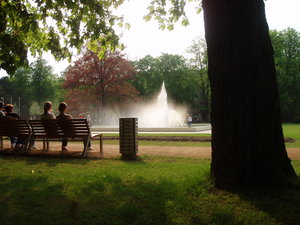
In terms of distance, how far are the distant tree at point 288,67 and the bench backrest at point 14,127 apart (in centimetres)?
5602

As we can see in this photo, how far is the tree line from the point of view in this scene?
137 ft

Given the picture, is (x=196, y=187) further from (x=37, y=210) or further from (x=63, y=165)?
(x=63, y=165)

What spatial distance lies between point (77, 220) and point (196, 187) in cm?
170

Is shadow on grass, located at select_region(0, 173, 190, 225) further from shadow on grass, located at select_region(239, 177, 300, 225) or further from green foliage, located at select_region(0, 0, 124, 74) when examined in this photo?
green foliage, located at select_region(0, 0, 124, 74)

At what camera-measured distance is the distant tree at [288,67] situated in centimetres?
5709

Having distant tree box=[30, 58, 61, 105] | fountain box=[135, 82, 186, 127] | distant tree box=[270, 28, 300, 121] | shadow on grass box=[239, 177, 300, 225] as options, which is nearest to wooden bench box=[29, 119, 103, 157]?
shadow on grass box=[239, 177, 300, 225]

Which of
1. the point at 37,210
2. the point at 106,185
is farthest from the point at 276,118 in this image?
the point at 37,210

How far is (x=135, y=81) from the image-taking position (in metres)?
67.4

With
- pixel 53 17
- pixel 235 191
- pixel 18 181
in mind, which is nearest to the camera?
pixel 235 191

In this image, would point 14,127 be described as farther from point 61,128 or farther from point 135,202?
point 135,202

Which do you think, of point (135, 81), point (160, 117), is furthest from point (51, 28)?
point (135, 81)

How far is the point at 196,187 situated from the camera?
13.3 ft

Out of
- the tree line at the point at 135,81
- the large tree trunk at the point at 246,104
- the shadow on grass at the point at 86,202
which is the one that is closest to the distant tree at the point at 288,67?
the tree line at the point at 135,81

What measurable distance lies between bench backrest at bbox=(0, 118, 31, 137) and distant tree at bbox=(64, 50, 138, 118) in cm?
3234
